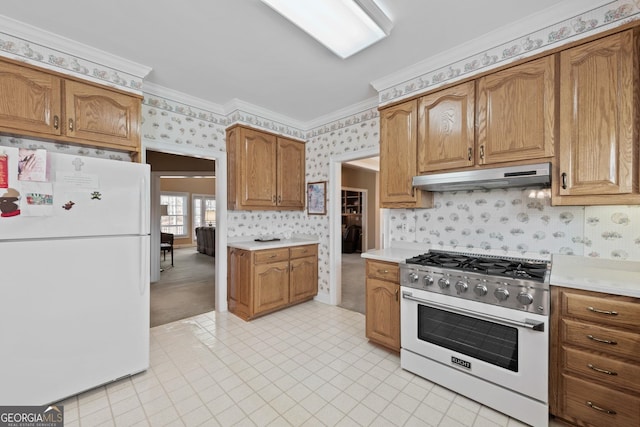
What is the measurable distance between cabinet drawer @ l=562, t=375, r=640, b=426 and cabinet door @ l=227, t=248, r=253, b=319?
8.92ft

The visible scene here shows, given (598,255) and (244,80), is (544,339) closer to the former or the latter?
(598,255)

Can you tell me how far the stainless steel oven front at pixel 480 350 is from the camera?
61.4 inches

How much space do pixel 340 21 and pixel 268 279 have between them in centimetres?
264

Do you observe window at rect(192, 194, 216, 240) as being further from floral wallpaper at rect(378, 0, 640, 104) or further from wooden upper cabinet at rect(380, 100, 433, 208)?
floral wallpaper at rect(378, 0, 640, 104)

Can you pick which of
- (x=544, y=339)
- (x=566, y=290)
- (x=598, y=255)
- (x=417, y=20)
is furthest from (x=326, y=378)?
(x=417, y=20)

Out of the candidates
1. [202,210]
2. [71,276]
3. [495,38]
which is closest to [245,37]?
[495,38]

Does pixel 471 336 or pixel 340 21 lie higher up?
pixel 340 21

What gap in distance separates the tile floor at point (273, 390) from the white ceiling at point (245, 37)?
2627 millimetres

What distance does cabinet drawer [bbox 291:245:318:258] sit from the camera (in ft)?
11.4

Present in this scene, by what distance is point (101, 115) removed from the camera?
85.9 inches

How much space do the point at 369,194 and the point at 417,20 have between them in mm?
6597

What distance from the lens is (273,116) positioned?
3570mm

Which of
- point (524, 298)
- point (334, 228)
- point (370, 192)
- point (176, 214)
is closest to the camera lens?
point (524, 298)

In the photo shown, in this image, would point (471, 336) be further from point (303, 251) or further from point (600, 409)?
point (303, 251)
